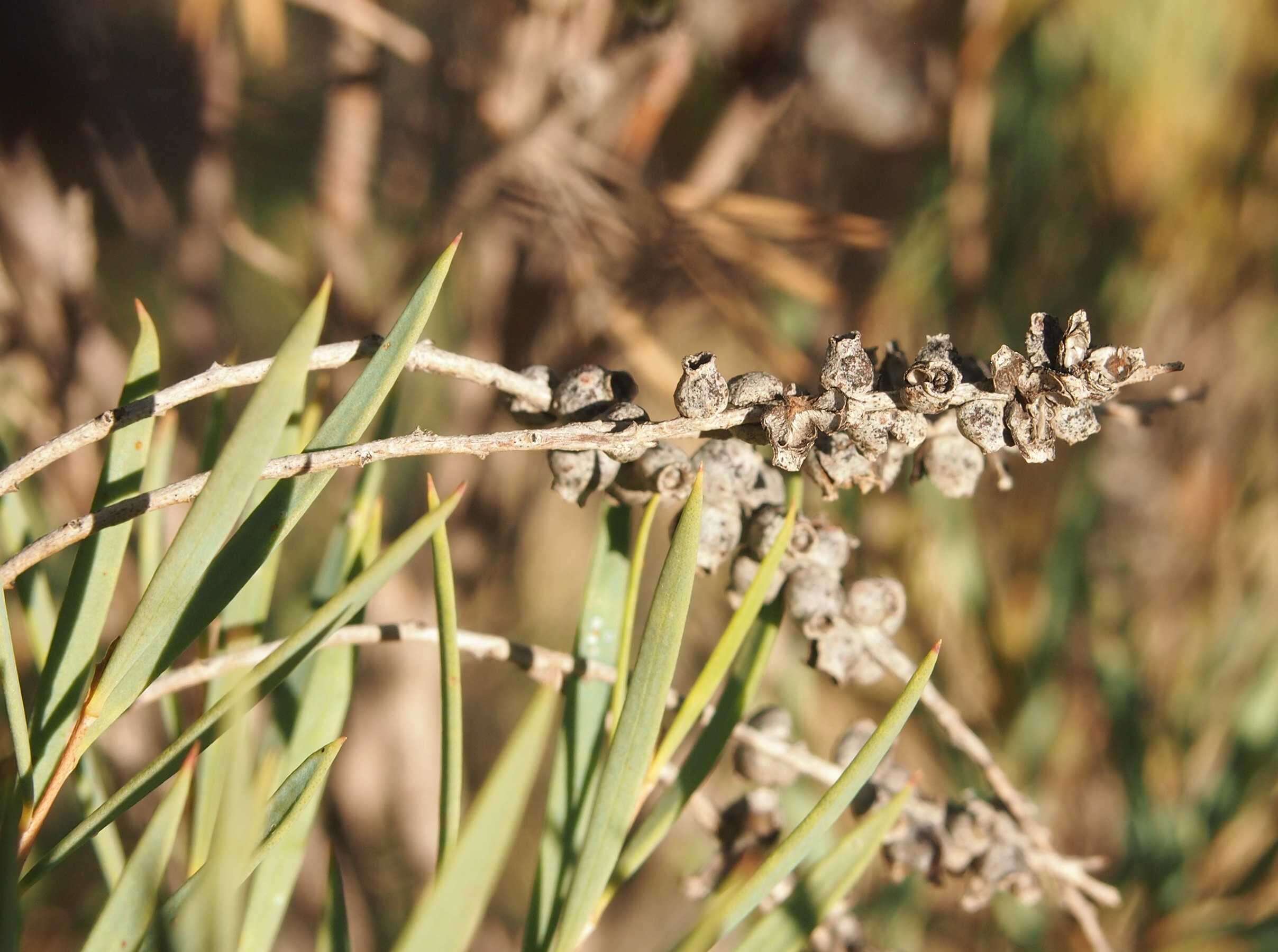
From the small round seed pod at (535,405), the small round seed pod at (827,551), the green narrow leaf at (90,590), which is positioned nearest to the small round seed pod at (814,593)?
the small round seed pod at (827,551)

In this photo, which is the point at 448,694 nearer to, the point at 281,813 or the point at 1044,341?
the point at 281,813

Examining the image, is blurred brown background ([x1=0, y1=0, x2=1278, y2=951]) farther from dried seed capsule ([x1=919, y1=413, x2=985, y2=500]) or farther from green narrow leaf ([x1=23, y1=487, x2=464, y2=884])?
green narrow leaf ([x1=23, y1=487, x2=464, y2=884])

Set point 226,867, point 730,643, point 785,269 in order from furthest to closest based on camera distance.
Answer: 1. point 785,269
2. point 730,643
3. point 226,867

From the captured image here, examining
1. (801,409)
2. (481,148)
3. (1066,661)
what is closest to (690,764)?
(801,409)

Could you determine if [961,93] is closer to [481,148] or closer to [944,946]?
[481,148]

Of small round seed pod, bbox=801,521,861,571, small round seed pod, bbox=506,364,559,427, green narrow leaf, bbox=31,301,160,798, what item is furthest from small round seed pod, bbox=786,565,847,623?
green narrow leaf, bbox=31,301,160,798

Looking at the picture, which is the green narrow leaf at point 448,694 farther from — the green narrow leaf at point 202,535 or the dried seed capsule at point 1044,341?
the dried seed capsule at point 1044,341

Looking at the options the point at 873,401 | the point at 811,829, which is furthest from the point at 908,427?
the point at 811,829
